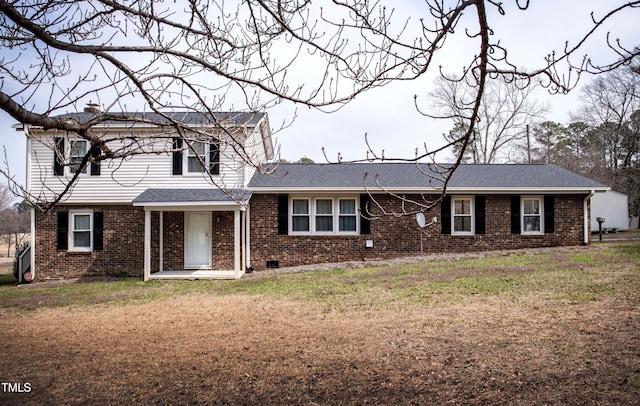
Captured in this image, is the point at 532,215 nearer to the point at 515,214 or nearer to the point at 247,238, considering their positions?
the point at 515,214

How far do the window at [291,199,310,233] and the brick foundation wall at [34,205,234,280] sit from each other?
A: 215 centimetres

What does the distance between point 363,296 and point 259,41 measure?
7283 millimetres

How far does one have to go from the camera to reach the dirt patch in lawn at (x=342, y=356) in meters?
5.34

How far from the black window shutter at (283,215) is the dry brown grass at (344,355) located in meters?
7.50

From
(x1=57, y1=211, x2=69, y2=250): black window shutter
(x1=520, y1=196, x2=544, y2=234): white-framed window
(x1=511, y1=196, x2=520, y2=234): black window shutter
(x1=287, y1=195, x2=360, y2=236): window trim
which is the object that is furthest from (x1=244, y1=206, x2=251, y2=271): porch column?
(x1=520, y1=196, x2=544, y2=234): white-framed window

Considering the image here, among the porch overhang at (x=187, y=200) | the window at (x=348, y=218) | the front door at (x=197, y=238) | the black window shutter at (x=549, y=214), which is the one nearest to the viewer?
the porch overhang at (x=187, y=200)

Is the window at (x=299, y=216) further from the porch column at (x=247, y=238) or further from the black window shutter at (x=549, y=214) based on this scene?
the black window shutter at (x=549, y=214)

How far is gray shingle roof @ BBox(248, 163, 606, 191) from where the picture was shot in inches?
701

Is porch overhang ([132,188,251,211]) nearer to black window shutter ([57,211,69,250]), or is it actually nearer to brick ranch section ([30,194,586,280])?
brick ranch section ([30,194,586,280])

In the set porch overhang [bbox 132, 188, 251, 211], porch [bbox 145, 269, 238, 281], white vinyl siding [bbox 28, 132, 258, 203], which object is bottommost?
porch [bbox 145, 269, 238, 281]

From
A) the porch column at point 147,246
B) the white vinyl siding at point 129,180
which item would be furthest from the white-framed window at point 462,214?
the porch column at point 147,246

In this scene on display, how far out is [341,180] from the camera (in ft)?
60.5

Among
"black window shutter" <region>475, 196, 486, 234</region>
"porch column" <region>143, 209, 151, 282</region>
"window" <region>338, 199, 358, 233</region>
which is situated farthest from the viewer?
"black window shutter" <region>475, 196, 486, 234</region>

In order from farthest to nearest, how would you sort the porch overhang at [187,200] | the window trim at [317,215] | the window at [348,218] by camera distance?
the window at [348,218]
the window trim at [317,215]
the porch overhang at [187,200]
